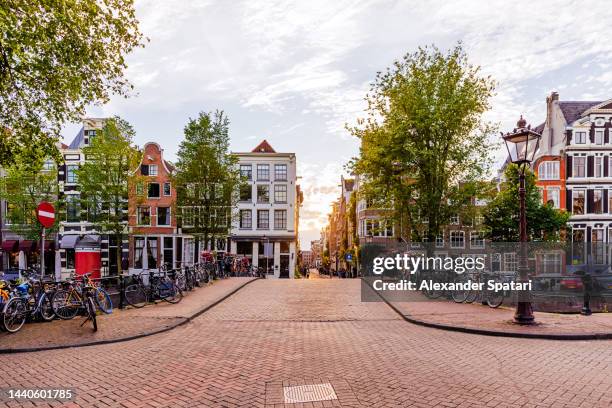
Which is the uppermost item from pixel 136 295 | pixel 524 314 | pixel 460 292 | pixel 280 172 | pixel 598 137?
pixel 598 137

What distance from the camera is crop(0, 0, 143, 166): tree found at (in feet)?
35.4

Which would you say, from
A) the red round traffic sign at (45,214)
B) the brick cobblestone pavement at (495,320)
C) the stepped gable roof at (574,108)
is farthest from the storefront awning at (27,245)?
the stepped gable roof at (574,108)

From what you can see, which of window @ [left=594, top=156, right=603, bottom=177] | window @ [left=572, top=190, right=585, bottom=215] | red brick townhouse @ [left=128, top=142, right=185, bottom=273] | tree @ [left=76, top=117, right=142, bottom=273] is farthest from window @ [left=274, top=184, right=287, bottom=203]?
window @ [left=594, top=156, right=603, bottom=177]

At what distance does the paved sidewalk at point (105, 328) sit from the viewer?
8.68 meters

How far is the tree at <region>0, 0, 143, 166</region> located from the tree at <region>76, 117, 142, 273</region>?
20.5 metres

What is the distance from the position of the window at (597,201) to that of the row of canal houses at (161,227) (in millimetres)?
30245

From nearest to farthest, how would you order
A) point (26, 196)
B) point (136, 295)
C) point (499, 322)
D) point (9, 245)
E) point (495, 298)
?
point (499, 322) → point (495, 298) → point (136, 295) → point (26, 196) → point (9, 245)

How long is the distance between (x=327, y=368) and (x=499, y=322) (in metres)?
6.06

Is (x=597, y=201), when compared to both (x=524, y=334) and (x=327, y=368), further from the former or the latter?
(x=327, y=368)

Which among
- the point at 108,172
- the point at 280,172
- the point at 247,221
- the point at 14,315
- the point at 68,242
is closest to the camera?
the point at 14,315

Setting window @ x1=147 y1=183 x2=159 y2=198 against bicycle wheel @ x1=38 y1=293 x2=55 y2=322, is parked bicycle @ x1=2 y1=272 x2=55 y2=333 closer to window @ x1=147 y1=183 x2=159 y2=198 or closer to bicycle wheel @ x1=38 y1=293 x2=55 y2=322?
bicycle wheel @ x1=38 y1=293 x2=55 y2=322

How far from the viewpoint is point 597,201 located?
42.7m

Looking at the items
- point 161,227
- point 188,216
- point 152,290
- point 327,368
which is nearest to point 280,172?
point 161,227

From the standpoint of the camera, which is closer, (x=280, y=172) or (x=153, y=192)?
(x=153, y=192)
